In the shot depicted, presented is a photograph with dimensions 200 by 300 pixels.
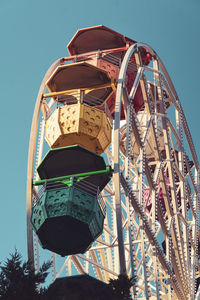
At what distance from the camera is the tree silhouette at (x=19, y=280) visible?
16.2 meters

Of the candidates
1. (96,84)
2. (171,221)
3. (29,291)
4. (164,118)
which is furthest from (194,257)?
(29,291)

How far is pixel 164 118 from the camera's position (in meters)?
33.9

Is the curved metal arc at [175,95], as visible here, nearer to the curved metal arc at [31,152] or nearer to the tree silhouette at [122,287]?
the curved metal arc at [31,152]

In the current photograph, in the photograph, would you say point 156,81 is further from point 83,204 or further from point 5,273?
point 5,273

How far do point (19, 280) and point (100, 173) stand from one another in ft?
28.5

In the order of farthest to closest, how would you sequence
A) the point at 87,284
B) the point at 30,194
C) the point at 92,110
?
the point at 92,110 < the point at 30,194 < the point at 87,284

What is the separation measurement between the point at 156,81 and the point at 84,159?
986 cm

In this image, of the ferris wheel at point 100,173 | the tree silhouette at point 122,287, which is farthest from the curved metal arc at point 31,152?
the tree silhouette at point 122,287

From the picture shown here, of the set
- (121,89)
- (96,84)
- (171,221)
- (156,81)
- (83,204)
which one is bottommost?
(83,204)

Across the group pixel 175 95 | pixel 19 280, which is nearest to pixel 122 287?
pixel 19 280

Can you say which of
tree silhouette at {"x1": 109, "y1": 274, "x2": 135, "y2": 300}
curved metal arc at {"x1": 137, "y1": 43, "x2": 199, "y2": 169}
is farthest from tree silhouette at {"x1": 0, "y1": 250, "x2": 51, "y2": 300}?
curved metal arc at {"x1": 137, "y1": 43, "x2": 199, "y2": 169}

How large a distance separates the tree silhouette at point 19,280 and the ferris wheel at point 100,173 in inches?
167

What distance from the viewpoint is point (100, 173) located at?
968 inches

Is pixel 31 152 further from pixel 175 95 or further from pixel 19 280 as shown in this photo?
pixel 175 95
